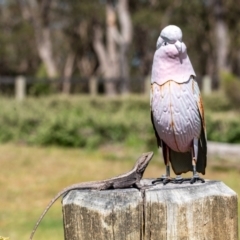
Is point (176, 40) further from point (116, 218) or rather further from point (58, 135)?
point (58, 135)

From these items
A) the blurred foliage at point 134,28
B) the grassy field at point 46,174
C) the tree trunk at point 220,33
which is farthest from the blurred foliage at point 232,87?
the blurred foliage at point 134,28

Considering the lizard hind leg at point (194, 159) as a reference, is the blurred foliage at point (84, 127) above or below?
below

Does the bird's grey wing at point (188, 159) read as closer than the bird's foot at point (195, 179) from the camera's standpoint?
No

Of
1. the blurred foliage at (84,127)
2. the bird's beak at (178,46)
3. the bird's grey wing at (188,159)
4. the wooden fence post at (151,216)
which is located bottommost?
the blurred foliage at (84,127)

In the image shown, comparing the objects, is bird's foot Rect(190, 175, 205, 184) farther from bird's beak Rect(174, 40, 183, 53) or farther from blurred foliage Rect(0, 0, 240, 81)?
blurred foliage Rect(0, 0, 240, 81)

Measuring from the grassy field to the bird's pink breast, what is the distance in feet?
12.2

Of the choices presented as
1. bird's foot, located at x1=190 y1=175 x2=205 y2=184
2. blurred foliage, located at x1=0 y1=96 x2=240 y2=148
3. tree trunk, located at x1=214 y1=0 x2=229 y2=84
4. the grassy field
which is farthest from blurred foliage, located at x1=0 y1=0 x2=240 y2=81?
bird's foot, located at x1=190 y1=175 x2=205 y2=184

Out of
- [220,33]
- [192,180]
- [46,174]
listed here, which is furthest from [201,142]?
[220,33]

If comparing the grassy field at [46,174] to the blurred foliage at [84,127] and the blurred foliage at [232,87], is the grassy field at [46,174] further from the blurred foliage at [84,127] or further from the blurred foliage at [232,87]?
the blurred foliage at [232,87]

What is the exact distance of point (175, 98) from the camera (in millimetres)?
2312

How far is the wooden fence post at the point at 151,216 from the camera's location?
203cm

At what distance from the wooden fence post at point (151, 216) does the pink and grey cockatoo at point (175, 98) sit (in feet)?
0.78

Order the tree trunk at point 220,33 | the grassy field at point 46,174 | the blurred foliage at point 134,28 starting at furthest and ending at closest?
the blurred foliage at point 134,28, the tree trunk at point 220,33, the grassy field at point 46,174

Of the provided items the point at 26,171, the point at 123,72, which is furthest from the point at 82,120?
the point at 123,72
